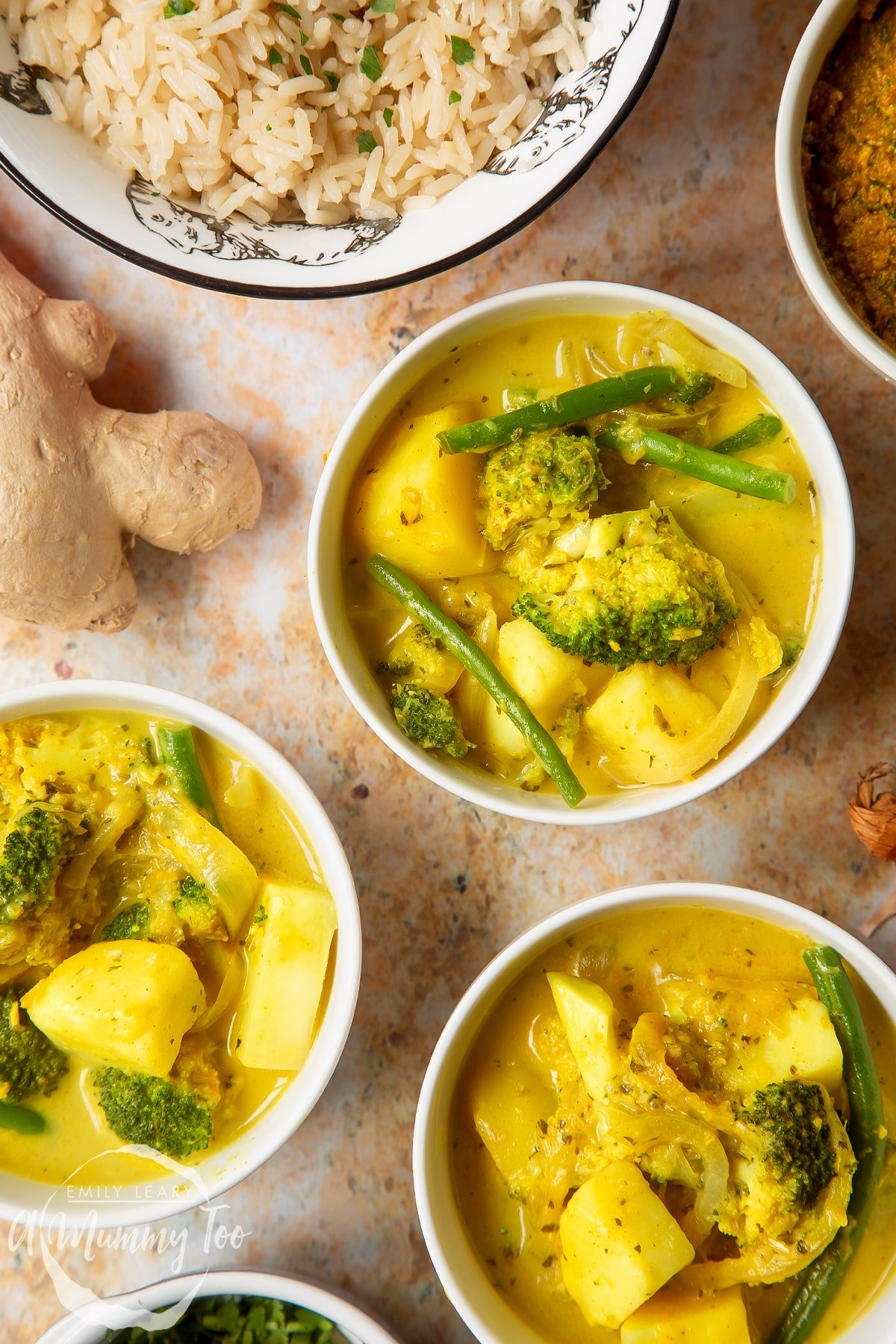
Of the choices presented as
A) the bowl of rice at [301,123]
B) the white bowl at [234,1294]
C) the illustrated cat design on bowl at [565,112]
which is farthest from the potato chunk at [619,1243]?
the illustrated cat design on bowl at [565,112]

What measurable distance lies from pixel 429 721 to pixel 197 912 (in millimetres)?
633

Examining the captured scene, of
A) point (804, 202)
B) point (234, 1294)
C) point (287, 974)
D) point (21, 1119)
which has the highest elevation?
point (804, 202)

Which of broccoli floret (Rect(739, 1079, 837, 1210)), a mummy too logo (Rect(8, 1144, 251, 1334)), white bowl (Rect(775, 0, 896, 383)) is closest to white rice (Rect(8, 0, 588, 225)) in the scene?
white bowl (Rect(775, 0, 896, 383))

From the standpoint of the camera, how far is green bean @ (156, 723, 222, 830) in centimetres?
224

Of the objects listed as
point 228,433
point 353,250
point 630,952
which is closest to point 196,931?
point 630,952

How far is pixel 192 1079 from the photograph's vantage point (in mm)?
2207

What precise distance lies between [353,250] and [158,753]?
3.67ft

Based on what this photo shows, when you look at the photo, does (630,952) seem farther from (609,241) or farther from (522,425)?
(609,241)

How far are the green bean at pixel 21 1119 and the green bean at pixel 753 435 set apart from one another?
199 centimetres

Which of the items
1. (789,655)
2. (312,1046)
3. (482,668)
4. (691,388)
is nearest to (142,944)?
(312,1046)

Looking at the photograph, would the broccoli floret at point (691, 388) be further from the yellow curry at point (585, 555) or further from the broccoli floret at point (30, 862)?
the broccoli floret at point (30, 862)

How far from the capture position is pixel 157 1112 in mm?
2166

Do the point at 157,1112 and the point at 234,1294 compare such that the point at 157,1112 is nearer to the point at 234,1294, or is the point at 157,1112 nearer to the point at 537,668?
the point at 234,1294

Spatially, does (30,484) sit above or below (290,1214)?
above
